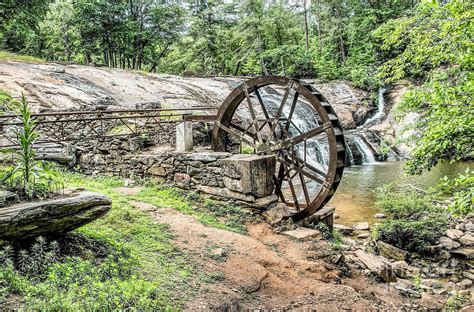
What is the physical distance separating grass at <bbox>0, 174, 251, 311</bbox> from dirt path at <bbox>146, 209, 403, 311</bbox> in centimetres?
18

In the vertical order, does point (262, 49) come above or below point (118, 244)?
above

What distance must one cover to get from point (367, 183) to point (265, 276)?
890 cm

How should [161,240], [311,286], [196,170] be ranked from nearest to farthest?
[311,286] < [161,240] < [196,170]

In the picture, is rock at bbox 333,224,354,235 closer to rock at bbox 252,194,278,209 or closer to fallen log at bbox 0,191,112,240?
rock at bbox 252,194,278,209

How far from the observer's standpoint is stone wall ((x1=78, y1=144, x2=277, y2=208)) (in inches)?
235

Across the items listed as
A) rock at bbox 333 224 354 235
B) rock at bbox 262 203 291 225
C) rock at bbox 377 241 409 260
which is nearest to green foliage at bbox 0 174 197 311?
rock at bbox 262 203 291 225

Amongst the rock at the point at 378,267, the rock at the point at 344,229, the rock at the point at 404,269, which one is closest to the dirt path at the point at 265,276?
the rock at the point at 378,267

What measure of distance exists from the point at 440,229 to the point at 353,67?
1857 cm

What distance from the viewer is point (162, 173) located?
23.7ft

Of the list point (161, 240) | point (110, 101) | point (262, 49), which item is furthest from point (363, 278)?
point (262, 49)

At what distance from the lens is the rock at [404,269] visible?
Answer: 18.5 ft

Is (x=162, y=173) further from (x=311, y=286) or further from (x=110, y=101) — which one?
(x=110, y=101)

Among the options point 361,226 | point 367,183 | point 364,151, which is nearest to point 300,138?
point 361,226

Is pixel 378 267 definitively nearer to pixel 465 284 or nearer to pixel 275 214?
pixel 465 284
